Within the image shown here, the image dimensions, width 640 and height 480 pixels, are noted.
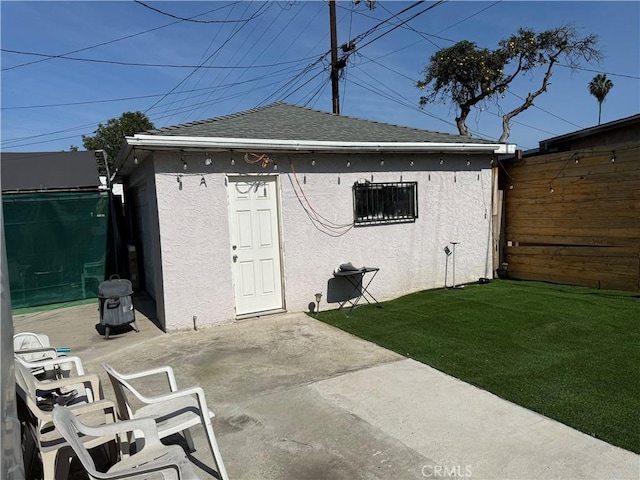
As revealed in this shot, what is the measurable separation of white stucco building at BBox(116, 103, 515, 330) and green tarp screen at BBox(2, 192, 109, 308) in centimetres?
115

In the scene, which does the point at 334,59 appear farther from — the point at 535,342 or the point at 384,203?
the point at 535,342

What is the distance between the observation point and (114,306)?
247 inches

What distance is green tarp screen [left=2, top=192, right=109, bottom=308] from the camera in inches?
340

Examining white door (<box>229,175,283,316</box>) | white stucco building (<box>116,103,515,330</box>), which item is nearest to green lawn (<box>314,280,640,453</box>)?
white stucco building (<box>116,103,515,330</box>)

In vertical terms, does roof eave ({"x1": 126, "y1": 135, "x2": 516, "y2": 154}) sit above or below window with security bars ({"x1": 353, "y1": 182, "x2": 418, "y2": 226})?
above

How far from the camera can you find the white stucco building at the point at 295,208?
6.38 meters

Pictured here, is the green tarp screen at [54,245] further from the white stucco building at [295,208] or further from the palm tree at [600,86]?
the palm tree at [600,86]

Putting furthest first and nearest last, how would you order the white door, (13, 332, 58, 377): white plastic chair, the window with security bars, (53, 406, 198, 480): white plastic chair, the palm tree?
1. the palm tree
2. the window with security bars
3. the white door
4. (13, 332, 58, 377): white plastic chair
5. (53, 406, 198, 480): white plastic chair

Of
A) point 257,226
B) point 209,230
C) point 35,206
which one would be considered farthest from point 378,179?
point 35,206

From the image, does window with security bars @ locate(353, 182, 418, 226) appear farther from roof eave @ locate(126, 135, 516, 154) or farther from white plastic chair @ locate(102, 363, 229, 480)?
white plastic chair @ locate(102, 363, 229, 480)

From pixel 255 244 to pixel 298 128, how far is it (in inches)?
96.0

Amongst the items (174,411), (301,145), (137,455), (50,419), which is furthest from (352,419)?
(301,145)

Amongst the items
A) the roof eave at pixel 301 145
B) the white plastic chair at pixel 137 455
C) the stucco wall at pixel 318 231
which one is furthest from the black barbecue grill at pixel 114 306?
the white plastic chair at pixel 137 455

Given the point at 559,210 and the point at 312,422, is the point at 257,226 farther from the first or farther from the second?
the point at 559,210
